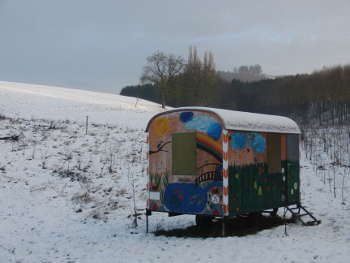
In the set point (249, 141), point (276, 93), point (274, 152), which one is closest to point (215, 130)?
point (249, 141)

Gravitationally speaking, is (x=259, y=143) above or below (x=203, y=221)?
above

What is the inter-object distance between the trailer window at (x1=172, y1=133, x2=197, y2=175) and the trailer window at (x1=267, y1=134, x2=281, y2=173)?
96.3 inches

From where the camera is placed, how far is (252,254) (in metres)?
Answer: 8.46

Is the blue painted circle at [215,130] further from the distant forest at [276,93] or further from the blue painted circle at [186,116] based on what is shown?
the distant forest at [276,93]

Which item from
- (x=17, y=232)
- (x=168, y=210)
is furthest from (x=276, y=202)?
(x=17, y=232)

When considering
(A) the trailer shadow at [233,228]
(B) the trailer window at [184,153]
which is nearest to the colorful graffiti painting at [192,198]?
(B) the trailer window at [184,153]

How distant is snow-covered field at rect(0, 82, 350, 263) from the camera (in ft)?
29.5

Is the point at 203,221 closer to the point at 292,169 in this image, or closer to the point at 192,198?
the point at 192,198

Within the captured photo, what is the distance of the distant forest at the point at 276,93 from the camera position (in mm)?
35412

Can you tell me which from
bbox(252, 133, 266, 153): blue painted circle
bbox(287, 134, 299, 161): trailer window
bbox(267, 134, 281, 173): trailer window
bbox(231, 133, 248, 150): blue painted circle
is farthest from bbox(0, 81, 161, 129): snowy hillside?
bbox(231, 133, 248, 150): blue painted circle

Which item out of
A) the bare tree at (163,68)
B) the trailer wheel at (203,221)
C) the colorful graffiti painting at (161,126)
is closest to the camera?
the colorful graffiti painting at (161,126)

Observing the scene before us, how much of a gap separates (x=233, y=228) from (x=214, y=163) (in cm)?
241

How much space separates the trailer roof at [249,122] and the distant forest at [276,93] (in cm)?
1987

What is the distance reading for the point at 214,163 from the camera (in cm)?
1035
